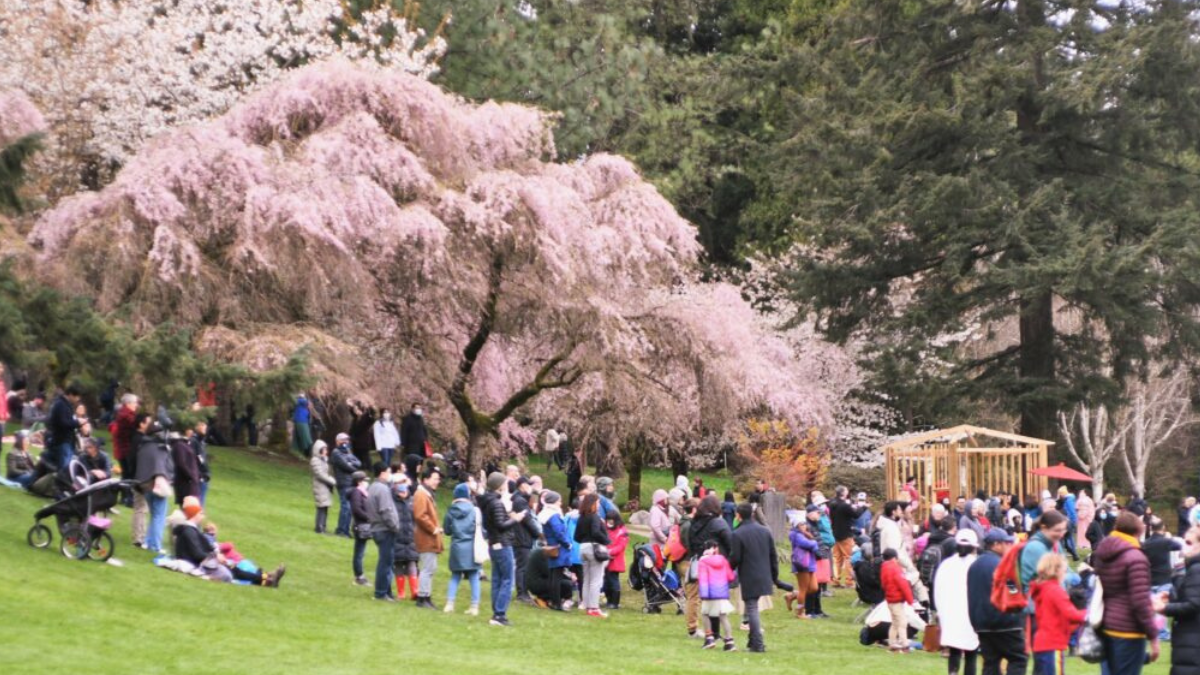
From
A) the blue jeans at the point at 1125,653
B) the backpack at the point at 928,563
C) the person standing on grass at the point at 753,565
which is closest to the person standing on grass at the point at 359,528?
the person standing on grass at the point at 753,565

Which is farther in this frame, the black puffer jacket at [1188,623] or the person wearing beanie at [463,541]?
the person wearing beanie at [463,541]

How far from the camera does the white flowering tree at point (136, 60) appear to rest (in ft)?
112

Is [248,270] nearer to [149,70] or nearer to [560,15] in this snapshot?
[149,70]

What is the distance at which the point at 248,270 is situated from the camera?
29.6 metres

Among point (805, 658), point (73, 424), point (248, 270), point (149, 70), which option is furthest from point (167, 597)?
point (149, 70)

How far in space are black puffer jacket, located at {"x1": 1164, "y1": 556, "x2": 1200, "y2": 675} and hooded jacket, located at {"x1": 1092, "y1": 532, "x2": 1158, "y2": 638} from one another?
0.60 feet

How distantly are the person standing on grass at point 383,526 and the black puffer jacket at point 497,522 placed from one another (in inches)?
46.4

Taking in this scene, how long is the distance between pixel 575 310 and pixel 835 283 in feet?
27.1

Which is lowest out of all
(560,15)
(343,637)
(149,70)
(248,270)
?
(343,637)

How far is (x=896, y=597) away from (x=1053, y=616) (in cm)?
513

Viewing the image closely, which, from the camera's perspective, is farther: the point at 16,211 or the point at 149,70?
the point at 149,70

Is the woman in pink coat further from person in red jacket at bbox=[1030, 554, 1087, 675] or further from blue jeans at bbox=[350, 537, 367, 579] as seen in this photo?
person in red jacket at bbox=[1030, 554, 1087, 675]

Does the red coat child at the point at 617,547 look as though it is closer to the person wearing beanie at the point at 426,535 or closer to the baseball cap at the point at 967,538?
the person wearing beanie at the point at 426,535

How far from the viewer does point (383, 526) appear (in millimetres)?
18547
